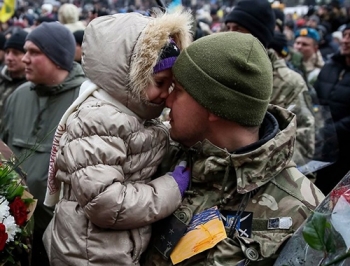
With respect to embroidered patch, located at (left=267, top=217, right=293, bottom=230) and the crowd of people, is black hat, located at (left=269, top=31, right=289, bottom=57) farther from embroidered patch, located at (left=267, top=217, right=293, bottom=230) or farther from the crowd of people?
embroidered patch, located at (left=267, top=217, right=293, bottom=230)

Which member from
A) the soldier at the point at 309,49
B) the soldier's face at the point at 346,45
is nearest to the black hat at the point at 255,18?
the soldier's face at the point at 346,45

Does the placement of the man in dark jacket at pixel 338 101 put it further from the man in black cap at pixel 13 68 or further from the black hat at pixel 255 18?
the man in black cap at pixel 13 68

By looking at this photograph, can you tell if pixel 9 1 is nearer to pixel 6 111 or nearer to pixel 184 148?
pixel 6 111

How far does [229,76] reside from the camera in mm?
2168

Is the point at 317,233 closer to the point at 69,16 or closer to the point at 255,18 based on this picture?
the point at 255,18

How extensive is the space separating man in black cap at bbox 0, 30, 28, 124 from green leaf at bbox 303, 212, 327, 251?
4605 millimetres

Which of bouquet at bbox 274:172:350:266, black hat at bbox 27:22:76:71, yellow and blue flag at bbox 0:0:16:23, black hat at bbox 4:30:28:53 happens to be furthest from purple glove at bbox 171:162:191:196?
yellow and blue flag at bbox 0:0:16:23

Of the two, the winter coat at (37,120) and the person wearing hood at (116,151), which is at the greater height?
the person wearing hood at (116,151)

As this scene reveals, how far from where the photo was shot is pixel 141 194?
2.11 metres

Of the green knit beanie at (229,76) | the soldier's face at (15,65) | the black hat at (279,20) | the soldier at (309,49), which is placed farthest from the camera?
the soldier at (309,49)

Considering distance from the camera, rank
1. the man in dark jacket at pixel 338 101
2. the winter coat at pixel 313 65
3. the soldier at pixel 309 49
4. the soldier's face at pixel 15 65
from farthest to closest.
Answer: the soldier at pixel 309 49 → the winter coat at pixel 313 65 → the soldier's face at pixel 15 65 → the man in dark jacket at pixel 338 101

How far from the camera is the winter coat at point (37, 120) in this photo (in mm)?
4039

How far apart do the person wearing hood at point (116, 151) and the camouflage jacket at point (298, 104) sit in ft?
6.60

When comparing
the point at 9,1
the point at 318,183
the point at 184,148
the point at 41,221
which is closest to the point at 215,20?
the point at 9,1
